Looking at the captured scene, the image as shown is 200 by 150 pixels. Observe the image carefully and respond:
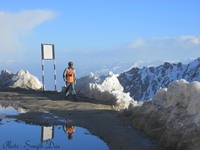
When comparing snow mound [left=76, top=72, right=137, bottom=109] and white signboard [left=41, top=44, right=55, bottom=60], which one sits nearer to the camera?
snow mound [left=76, top=72, right=137, bottom=109]

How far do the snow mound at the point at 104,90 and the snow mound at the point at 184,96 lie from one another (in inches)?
192

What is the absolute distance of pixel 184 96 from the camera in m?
8.28

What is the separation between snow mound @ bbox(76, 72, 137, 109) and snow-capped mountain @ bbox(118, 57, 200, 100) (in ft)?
281

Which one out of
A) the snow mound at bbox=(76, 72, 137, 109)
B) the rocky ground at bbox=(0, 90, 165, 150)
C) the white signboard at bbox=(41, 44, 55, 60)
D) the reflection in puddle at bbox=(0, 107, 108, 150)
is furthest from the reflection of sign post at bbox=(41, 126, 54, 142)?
the white signboard at bbox=(41, 44, 55, 60)

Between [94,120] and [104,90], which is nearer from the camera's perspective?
[94,120]

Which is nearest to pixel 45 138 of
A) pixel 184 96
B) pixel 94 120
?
pixel 94 120

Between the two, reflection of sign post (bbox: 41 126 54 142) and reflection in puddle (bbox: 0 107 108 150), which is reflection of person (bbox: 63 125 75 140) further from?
reflection of sign post (bbox: 41 126 54 142)

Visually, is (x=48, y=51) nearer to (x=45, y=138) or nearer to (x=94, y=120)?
(x=94, y=120)

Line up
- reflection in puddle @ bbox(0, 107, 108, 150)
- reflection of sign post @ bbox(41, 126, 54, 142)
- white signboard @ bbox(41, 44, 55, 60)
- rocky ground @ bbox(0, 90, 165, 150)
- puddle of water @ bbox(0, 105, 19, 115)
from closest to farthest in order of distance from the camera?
reflection in puddle @ bbox(0, 107, 108, 150)
rocky ground @ bbox(0, 90, 165, 150)
reflection of sign post @ bbox(41, 126, 54, 142)
puddle of water @ bbox(0, 105, 19, 115)
white signboard @ bbox(41, 44, 55, 60)

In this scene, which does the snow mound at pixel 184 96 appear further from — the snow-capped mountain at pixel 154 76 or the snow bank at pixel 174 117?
the snow-capped mountain at pixel 154 76

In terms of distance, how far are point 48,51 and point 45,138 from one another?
1317 centimetres

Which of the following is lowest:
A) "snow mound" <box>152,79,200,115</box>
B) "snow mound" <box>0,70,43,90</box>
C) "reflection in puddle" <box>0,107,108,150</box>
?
"reflection in puddle" <box>0,107,108,150</box>

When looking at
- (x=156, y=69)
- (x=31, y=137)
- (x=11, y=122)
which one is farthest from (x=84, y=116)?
(x=156, y=69)

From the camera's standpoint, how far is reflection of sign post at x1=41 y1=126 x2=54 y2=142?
312 inches
